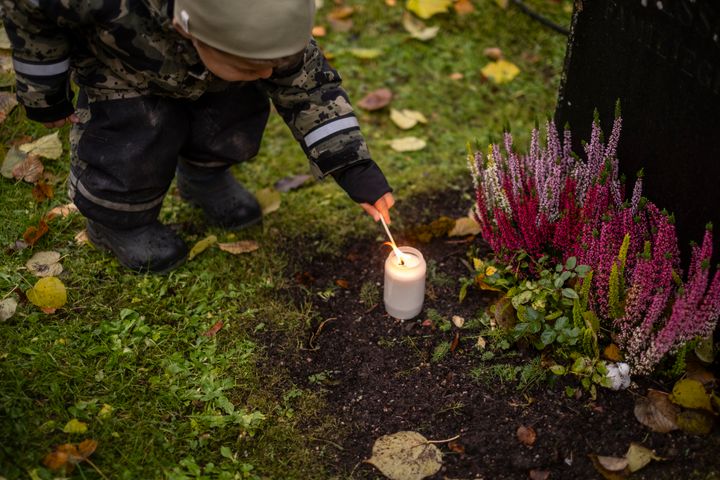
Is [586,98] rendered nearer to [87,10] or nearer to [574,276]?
[574,276]

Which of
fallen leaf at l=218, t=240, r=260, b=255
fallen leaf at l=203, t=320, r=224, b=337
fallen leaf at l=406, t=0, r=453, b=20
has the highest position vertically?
fallen leaf at l=406, t=0, r=453, b=20

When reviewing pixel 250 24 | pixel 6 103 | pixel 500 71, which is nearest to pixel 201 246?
pixel 250 24

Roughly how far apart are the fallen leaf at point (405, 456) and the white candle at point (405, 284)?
462 millimetres

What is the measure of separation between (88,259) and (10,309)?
1.20ft

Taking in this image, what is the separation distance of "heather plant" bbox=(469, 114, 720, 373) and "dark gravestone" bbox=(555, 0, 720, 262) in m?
0.08

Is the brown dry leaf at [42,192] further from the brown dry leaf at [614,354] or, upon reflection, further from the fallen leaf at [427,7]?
the fallen leaf at [427,7]

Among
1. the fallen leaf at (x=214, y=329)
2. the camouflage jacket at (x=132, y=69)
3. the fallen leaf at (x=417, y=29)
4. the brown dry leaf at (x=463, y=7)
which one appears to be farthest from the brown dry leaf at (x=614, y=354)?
the brown dry leaf at (x=463, y=7)

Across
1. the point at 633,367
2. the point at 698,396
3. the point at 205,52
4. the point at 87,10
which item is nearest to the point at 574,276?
the point at 633,367

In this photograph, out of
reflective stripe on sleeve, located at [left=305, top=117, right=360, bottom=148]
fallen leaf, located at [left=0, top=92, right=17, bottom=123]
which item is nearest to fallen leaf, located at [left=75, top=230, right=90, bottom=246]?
fallen leaf, located at [left=0, top=92, right=17, bottom=123]

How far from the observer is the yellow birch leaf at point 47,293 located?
233 cm

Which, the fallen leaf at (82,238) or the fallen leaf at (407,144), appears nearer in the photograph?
the fallen leaf at (82,238)

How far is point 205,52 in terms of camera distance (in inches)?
75.2

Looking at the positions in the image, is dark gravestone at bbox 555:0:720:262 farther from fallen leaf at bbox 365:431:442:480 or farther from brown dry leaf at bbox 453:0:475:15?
brown dry leaf at bbox 453:0:475:15

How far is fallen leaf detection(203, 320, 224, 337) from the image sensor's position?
7.72ft
